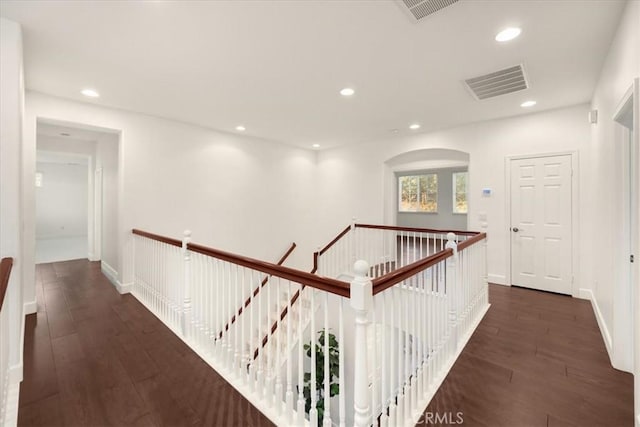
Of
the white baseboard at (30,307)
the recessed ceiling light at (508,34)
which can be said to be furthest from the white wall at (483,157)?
the white baseboard at (30,307)

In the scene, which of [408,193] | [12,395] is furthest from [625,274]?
[408,193]

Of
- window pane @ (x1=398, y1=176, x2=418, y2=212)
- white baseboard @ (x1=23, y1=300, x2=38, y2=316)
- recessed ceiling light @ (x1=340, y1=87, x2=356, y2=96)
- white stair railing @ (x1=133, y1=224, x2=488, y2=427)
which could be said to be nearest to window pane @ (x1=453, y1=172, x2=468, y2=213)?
window pane @ (x1=398, y1=176, x2=418, y2=212)

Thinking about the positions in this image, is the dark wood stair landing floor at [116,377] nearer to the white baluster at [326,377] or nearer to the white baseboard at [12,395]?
the white baseboard at [12,395]

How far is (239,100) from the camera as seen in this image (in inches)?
150

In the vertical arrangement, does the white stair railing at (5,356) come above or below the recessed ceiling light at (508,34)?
below

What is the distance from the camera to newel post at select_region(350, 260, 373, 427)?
52.5 inches

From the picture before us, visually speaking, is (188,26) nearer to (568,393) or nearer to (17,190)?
(17,190)

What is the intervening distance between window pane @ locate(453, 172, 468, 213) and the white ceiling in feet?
17.8

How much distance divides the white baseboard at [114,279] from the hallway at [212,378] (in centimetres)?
76

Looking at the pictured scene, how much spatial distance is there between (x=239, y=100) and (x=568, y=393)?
4480mm

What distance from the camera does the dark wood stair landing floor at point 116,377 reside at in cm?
180

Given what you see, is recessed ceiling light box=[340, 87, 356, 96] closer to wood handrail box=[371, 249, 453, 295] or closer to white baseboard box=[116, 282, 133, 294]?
wood handrail box=[371, 249, 453, 295]

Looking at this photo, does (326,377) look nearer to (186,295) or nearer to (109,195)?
(186,295)

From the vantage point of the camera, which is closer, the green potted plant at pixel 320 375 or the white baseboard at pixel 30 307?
the green potted plant at pixel 320 375
